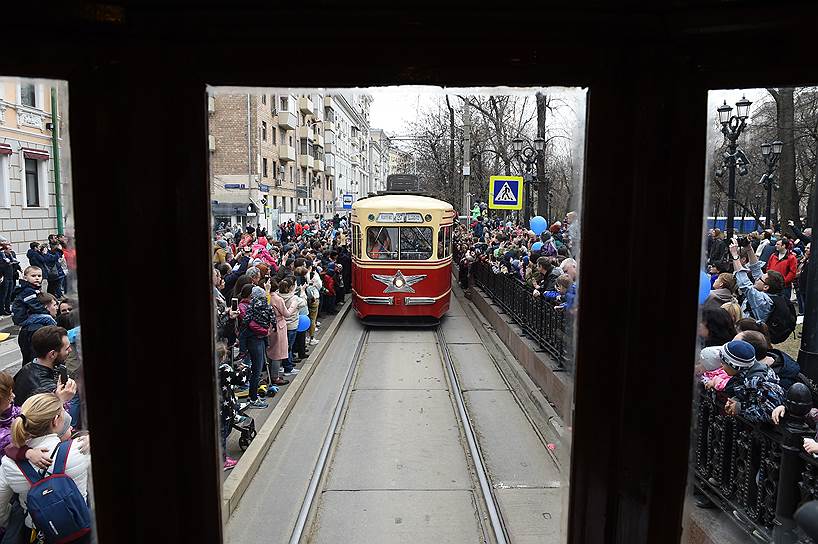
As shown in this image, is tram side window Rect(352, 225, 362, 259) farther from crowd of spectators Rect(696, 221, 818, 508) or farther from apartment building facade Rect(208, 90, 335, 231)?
apartment building facade Rect(208, 90, 335, 231)

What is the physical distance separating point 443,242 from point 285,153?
110 ft

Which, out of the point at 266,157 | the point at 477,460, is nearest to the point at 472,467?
the point at 477,460

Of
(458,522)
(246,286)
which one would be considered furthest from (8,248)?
(458,522)

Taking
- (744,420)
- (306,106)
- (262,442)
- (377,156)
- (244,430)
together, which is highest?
(377,156)

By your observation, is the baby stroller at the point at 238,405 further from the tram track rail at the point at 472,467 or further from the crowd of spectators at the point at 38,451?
the crowd of spectators at the point at 38,451

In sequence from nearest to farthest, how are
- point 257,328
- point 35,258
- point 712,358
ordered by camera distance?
1. point 712,358
2. point 257,328
3. point 35,258

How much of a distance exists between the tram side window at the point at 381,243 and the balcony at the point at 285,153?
3271 centimetres

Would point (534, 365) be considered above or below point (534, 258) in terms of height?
below

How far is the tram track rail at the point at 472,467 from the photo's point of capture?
550cm

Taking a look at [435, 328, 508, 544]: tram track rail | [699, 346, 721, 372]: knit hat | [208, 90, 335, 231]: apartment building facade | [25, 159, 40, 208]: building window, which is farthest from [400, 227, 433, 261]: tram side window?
[25, 159, 40, 208]: building window

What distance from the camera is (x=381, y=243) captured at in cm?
1417

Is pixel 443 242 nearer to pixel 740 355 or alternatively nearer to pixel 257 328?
pixel 257 328

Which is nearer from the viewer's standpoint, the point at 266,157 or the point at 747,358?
the point at 747,358

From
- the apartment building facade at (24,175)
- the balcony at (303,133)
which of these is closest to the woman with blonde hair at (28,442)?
the apartment building facade at (24,175)
